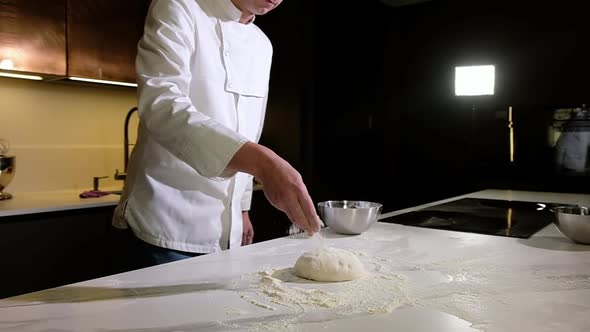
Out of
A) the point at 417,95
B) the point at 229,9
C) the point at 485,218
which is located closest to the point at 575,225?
the point at 485,218

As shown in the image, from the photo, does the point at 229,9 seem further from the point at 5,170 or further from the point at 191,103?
the point at 5,170

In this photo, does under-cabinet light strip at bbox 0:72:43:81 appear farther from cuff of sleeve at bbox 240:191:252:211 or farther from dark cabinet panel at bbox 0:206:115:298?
cuff of sleeve at bbox 240:191:252:211

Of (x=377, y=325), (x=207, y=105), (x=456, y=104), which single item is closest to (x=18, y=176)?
(x=207, y=105)

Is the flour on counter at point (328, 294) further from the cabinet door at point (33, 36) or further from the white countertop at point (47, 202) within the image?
the cabinet door at point (33, 36)

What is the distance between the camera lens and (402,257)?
98 centimetres

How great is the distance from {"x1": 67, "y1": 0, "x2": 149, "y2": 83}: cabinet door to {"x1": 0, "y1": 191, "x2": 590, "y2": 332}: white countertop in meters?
1.52

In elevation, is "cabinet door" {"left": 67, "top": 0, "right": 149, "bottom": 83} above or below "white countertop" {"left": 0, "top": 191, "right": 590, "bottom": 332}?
above

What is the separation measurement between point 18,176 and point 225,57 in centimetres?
153

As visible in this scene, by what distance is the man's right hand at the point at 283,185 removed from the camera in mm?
763

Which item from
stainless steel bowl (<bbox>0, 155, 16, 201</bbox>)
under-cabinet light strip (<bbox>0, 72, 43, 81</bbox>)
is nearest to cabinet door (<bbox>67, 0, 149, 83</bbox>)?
under-cabinet light strip (<bbox>0, 72, 43, 81</bbox>)

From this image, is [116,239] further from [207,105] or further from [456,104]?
[456,104]

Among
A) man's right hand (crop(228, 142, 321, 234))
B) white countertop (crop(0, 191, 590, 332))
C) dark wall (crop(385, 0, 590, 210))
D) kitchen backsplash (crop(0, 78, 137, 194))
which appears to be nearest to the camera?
white countertop (crop(0, 191, 590, 332))

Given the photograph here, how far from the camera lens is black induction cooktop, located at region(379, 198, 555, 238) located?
4.35 feet

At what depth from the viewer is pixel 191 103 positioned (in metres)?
1.01
